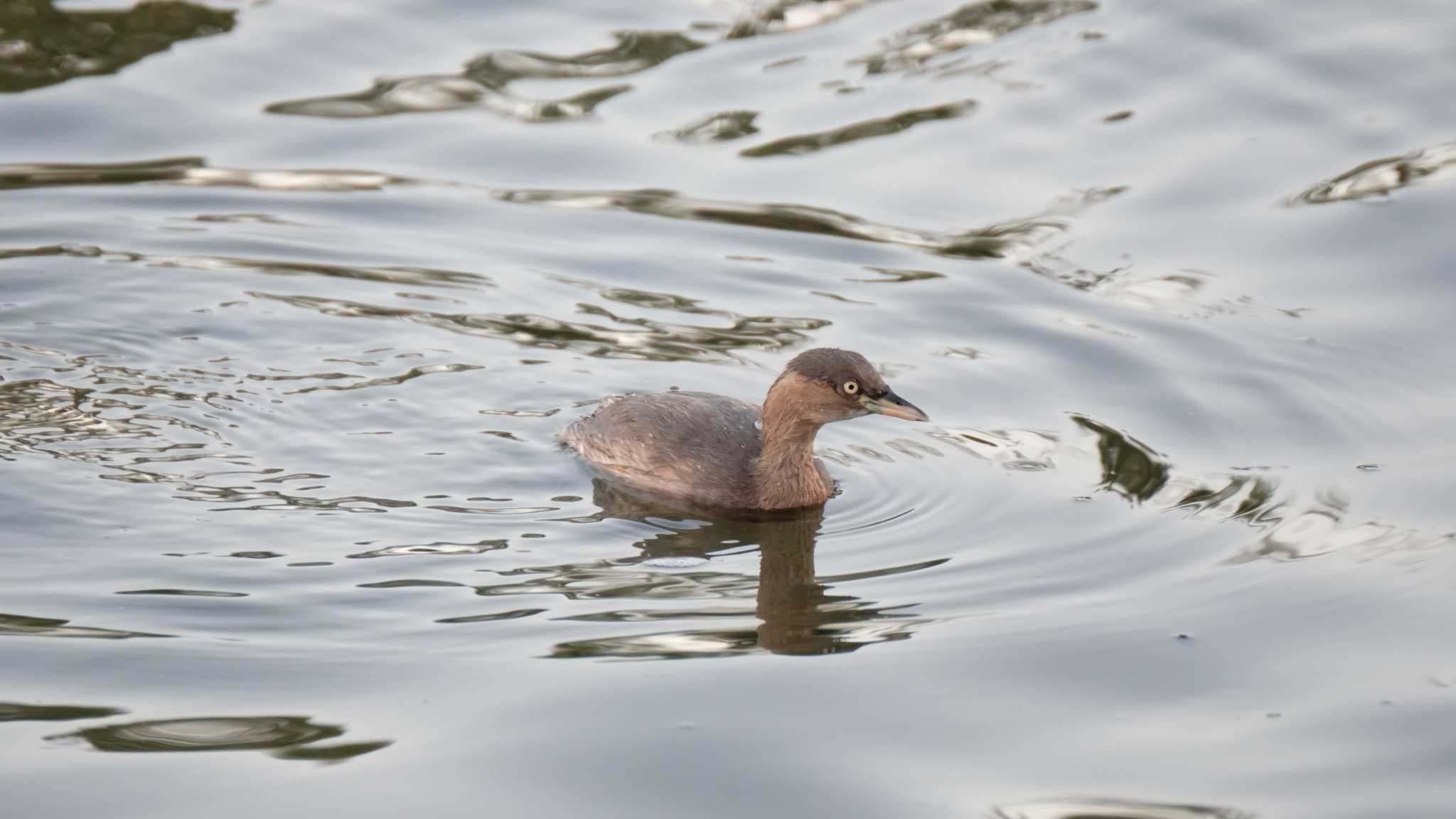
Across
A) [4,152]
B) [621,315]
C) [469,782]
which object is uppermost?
[4,152]

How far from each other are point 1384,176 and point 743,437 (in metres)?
5.25

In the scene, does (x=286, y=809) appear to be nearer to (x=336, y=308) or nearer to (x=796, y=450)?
(x=796, y=450)

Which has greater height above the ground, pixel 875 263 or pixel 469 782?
pixel 875 263

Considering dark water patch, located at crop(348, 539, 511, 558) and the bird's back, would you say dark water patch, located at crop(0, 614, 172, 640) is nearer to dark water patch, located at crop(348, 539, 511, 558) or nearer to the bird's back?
dark water patch, located at crop(348, 539, 511, 558)

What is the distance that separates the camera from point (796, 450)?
8656mm

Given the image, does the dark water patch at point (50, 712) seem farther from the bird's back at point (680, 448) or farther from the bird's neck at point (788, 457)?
the bird's neck at point (788, 457)

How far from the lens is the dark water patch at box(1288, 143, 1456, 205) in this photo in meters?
11.5

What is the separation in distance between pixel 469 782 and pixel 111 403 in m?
4.17

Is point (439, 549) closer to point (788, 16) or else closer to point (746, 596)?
point (746, 596)

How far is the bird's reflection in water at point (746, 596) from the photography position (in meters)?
6.79

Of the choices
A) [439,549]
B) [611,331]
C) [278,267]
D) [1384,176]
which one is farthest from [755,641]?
[1384,176]

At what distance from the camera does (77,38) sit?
13.8m

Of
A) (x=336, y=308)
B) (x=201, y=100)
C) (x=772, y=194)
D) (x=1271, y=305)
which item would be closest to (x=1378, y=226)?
(x=1271, y=305)

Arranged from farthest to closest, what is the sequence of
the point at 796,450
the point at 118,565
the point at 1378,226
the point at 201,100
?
the point at 201,100 < the point at 1378,226 < the point at 796,450 < the point at 118,565
